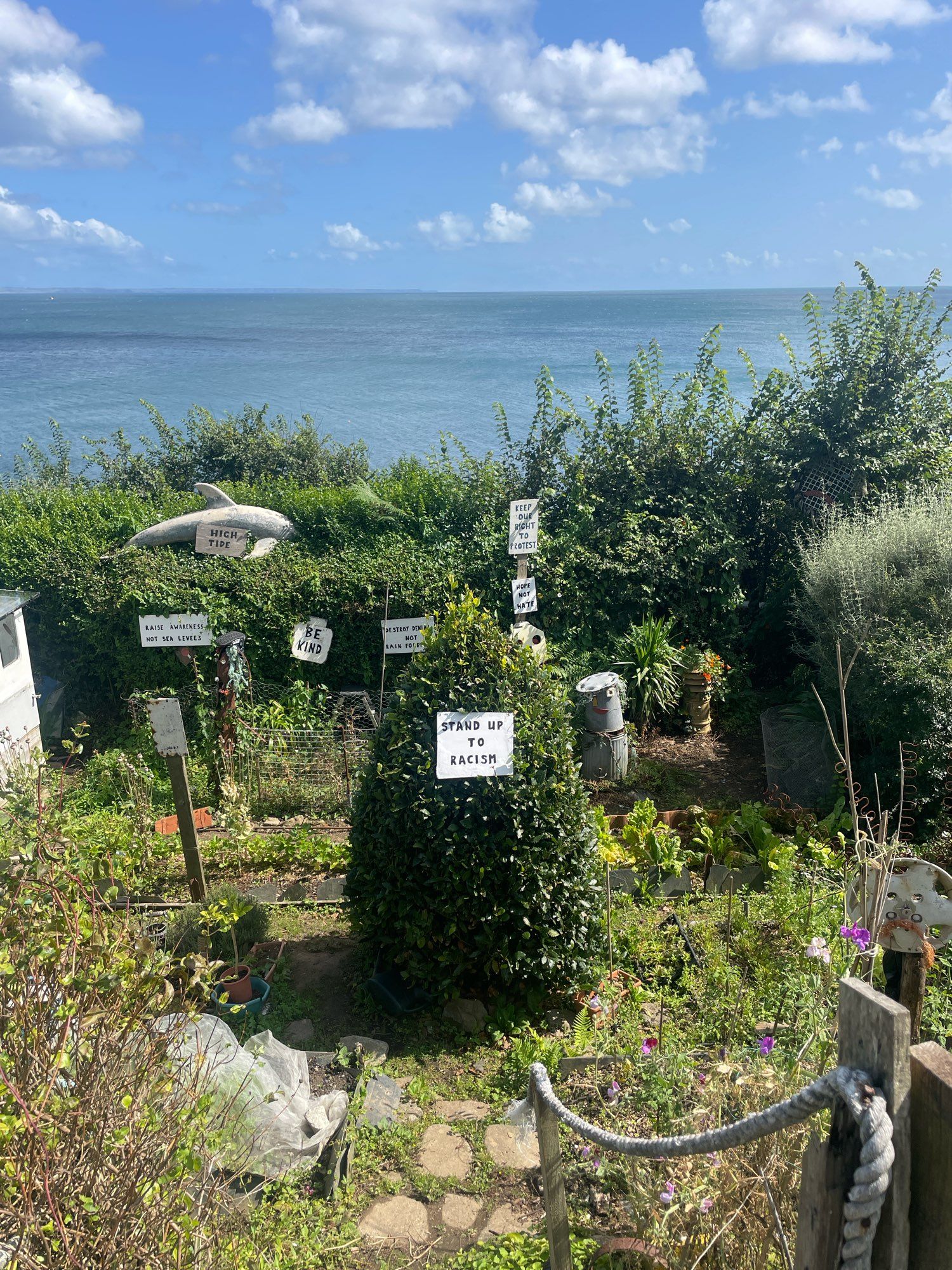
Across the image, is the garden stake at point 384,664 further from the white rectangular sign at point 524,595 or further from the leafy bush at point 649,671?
the leafy bush at point 649,671

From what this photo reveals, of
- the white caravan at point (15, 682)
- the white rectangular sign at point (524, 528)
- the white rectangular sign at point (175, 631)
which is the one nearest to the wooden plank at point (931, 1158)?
the white rectangular sign at point (524, 528)

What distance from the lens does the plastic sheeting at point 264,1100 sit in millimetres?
3400

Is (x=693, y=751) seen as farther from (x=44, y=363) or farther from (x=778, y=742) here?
(x=44, y=363)

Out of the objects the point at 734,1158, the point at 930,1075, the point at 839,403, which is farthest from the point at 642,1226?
the point at 839,403

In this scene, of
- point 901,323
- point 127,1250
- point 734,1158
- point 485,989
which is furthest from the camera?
point 901,323

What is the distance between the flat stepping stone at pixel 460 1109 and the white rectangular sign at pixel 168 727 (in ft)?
8.04

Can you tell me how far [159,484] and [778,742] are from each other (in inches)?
448

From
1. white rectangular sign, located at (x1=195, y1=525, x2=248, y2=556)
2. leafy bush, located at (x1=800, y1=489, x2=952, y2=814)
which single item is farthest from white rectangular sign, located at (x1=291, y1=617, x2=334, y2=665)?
leafy bush, located at (x1=800, y1=489, x2=952, y2=814)

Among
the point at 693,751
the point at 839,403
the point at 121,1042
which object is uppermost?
the point at 839,403

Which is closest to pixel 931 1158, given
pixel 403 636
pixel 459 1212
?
pixel 459 1212

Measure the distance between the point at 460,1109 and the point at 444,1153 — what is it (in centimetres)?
26

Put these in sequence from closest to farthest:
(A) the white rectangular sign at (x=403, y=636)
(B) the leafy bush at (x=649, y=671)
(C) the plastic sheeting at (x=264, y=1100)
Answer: (C) the plastic sheeting at (x=264, y=1100)
(A) the white rectangular sign at (x=403, y=636)
(B) the leafy bush at (x=649, y=671)

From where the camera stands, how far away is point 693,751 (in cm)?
834

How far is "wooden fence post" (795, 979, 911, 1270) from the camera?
1.40 meters
